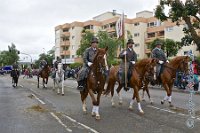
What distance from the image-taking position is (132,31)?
8506 centimetres

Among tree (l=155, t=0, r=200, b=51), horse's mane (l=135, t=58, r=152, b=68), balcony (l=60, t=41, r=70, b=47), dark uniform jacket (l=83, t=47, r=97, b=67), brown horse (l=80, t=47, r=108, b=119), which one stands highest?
balcony (l=60, t=41, r=70, b=47)

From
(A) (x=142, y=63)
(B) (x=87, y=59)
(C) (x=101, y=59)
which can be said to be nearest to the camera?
(C) (x=101, y=59)

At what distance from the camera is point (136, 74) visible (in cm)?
1295

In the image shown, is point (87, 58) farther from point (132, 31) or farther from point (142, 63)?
point (132, 31)

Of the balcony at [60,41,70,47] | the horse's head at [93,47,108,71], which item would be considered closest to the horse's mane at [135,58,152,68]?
the horse's head at [93,47,108,71]

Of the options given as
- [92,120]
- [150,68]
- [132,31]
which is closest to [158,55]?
[150,68]

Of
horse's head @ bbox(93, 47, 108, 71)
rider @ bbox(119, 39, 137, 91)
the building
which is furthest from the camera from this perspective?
the building

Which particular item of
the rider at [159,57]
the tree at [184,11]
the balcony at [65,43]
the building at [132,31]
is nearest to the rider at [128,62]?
the rider at [159,57]

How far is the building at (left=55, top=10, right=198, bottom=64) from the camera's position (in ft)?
230

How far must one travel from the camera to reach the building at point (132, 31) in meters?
70.0

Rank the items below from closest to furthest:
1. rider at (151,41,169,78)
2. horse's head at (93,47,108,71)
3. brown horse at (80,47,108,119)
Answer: horse's head at (93,47,108,71) < brown horse at (80,47,108,119) < rider at (151,41,169,78)

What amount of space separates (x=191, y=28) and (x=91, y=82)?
15.9m

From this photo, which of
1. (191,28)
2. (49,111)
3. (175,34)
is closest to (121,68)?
(49,111)

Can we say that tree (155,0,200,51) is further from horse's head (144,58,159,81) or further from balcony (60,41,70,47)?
balcony (60,41,70,47)
